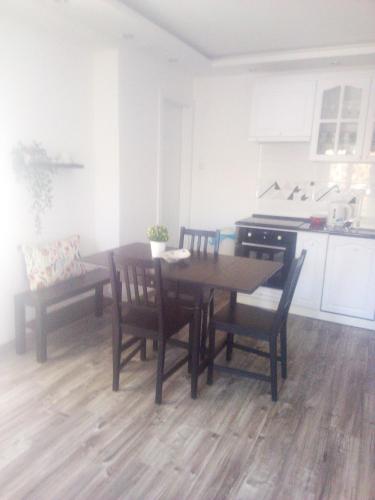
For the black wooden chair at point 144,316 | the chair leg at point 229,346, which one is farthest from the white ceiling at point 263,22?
the chair leg at point 229,346

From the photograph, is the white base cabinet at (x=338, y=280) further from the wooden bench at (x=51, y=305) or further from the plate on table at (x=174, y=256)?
the wooden bench at (x=51, y=305)

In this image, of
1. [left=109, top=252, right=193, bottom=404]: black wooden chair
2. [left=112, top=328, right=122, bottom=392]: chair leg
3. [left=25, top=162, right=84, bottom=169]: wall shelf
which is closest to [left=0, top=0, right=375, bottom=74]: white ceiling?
[left=25, top=162, right=84, bottom=169]: wall shelf

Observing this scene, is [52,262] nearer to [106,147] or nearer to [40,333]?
[40,333]

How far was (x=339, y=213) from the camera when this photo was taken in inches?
157

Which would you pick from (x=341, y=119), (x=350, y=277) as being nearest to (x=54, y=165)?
(x=341, y=119)

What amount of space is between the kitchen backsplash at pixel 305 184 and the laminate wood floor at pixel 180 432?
69.6 inches

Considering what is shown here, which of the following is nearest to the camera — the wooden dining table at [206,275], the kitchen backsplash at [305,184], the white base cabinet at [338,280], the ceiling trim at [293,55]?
the wooden dining table at [206,275]

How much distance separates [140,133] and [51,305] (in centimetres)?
194

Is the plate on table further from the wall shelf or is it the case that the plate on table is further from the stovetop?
the stovetop

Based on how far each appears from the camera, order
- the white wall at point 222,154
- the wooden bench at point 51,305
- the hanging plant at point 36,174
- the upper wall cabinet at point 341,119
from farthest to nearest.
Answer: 1. the white wall at point 222,154
2. the upper wall cabinet at point 341,119
3. the hanging plant at point 36,174
4. the wooden bench at point 51,305

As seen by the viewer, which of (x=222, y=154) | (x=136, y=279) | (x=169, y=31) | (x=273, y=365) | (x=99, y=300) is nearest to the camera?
(x=136, y=279)

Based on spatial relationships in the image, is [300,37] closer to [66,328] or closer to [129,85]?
[129,85]

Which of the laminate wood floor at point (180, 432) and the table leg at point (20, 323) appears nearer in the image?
the laminate wood floor at point (180, 432)

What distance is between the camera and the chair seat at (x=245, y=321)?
2.49 metres
